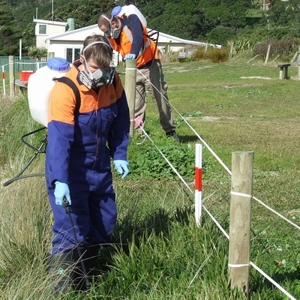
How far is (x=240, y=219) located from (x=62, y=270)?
1285 millimetres

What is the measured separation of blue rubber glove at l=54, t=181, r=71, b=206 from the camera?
4.06 meters

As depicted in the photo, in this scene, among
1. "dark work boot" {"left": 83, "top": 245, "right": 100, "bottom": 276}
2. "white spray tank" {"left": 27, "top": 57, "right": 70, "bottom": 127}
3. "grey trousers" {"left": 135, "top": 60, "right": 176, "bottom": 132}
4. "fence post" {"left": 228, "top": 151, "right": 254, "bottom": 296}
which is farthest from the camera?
"grey trousers" {"left": 135, "top": 60, "right": 176, "bottom": 132}

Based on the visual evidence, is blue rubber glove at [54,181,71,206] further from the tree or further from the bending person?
the tree

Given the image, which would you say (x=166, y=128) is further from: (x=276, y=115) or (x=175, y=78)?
(x=175, y=78)

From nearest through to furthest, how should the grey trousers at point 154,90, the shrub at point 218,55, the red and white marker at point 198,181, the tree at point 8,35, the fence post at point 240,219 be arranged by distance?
1. the fence post at point 240,219
2. the red and white marker at point 198,181
3. the grey trousers at point 154,90
4. the shrub at point 218,55
5. the tree at point 8,35

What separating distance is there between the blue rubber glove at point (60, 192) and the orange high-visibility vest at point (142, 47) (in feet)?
17.0

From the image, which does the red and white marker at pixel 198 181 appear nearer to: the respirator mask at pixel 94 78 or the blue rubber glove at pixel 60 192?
the respirator mask at pixel 94 78

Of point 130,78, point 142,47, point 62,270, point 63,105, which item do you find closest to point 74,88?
point 63,105

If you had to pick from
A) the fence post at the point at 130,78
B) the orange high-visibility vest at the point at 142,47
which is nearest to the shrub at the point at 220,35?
the orange high-visibility vest at the point at 142,47

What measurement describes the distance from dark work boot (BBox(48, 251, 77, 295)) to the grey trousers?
4.93 m

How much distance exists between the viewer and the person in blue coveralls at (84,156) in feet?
13.6

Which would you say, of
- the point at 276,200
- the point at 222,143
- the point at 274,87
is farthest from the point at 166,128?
the point at 274,87

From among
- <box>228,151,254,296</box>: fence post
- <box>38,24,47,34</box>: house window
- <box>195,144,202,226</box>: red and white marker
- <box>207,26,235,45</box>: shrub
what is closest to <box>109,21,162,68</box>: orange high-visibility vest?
<box>195,144,202,226</box>: red and white marker

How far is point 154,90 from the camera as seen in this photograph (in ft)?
30.9
